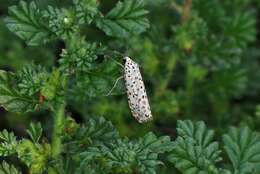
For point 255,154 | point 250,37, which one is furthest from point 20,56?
point 255,154

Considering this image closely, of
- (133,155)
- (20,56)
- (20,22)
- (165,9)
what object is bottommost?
(133,155)

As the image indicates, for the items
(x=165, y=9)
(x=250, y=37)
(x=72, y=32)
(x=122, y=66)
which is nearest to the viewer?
(x=72, y=32)

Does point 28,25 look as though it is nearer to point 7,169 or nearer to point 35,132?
point 35,132

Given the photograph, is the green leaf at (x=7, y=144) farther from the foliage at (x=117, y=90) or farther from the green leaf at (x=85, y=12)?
→ the green leaf at (x=85, y=12)

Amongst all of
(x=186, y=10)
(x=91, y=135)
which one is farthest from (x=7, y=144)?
(x=186, y=10)

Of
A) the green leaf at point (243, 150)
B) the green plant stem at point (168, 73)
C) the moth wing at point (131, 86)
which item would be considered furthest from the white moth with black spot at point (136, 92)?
the green plant stem at point (168, 73)

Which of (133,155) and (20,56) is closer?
(133,155)

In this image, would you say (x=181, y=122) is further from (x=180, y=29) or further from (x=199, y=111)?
(x=199, y=111)

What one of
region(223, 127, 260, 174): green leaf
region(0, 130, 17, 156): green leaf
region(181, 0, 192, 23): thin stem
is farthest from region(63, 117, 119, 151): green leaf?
region(181, 0, 192, 23): thin stem
